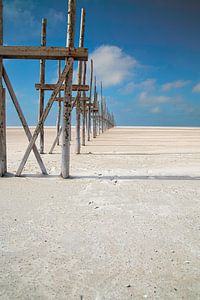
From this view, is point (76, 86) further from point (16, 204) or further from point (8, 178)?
point (16, 204)

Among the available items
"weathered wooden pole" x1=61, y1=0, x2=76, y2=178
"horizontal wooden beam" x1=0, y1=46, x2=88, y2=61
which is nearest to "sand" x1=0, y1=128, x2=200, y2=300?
"weathered wooden pole" x1=61, y1=0, x2=76, y2=178

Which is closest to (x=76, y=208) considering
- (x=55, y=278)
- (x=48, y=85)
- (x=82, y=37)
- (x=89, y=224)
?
(x=89, y=224)

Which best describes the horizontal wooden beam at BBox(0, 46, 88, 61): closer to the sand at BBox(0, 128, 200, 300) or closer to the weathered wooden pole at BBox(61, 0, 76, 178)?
the weathered wooden pole at BBox(61, 0, 76, 178)

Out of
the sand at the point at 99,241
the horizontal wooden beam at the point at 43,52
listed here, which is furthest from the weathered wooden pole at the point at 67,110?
the sand at the point at 99,241

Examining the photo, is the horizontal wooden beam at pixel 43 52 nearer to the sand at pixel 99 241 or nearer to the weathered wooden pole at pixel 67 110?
the weathered wooden pole at pixel 67 110

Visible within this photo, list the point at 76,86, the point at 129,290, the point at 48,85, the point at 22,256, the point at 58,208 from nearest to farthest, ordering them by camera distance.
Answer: the point at 129,290 → the point at 22,256 → the point at 58,208 → the point at 48,85 → the point at 76,86

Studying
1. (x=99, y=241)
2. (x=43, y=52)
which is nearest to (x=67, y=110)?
(x=43, y=52)

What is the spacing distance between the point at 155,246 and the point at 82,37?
9319 millimetres

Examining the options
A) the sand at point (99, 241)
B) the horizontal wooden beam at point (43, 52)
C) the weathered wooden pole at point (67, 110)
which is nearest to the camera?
the sand at point (99, 241)

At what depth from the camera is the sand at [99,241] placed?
177cm

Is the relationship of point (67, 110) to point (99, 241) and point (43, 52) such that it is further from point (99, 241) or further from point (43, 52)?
point (99, 241)

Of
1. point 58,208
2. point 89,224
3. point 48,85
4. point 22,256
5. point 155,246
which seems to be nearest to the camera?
point 22,256

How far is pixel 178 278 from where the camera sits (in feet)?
6.13

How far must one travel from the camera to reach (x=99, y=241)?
2.46 metres
